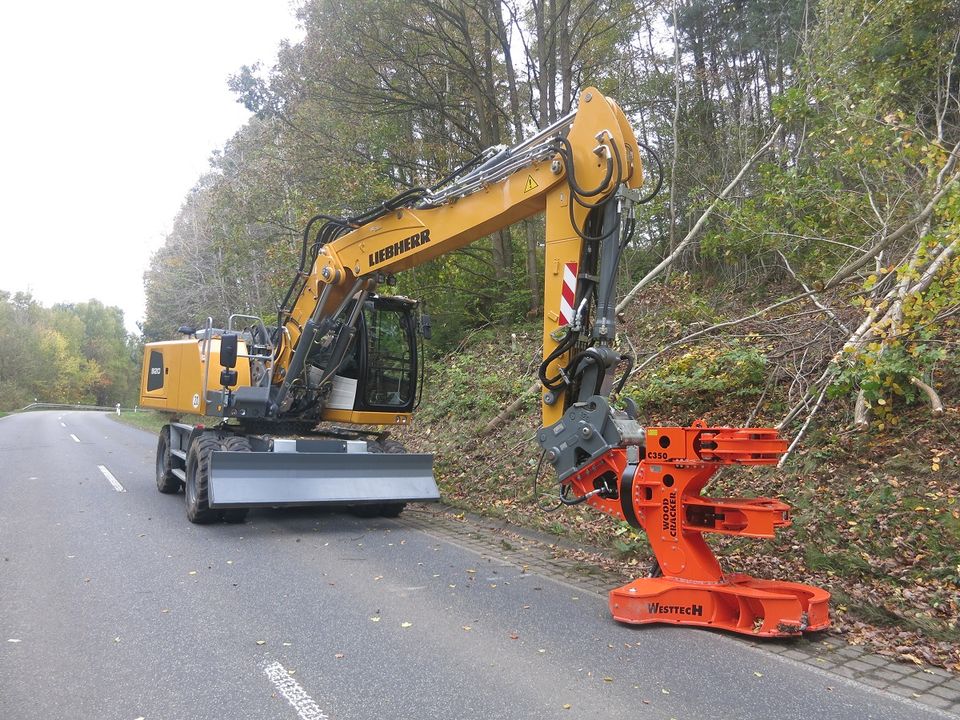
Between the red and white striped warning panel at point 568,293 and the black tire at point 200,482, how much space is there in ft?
14.1

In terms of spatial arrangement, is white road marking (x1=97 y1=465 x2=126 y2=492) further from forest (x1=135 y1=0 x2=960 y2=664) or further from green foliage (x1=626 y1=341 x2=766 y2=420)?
green foliage (x1=626 y1=341 x2=766 y2=420)

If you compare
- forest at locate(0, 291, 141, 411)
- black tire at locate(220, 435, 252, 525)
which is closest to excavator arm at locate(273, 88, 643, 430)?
black tire at locate(220, 435, 252, 525)

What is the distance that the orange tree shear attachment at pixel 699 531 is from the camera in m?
4.55

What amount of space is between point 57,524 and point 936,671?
A: 8.63 m

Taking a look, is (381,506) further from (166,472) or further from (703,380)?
(703,380)

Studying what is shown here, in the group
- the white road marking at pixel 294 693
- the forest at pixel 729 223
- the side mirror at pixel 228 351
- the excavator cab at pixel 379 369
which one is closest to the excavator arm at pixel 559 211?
the forest at pixel 729 223

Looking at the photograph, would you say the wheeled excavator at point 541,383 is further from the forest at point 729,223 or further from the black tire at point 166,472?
the forest at point 729,223

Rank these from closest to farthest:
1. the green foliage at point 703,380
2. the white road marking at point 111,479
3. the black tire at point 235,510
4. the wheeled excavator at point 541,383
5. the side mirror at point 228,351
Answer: the wheeled excavator at point 541,383
the black tire at point 235,510
the green foliage at point 703,380
the side mirror at point 228,351
the white road marking at point 111,479

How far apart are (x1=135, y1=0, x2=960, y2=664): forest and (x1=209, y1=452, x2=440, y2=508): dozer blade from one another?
3.88 ft

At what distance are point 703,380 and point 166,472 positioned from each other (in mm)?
7870

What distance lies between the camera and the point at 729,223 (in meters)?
9.32

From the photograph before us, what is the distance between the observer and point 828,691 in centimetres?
382

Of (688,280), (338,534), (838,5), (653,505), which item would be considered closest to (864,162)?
(838,5)

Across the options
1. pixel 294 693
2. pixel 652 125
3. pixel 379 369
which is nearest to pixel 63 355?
pixel 652 125
